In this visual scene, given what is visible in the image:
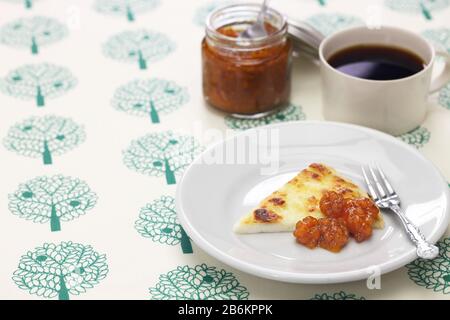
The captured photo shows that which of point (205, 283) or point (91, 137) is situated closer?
point (205, 283)

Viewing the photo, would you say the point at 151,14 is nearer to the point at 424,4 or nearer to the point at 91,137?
the point at 91,137

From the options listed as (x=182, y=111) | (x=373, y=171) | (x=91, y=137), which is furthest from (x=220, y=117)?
(x=373, y=171)

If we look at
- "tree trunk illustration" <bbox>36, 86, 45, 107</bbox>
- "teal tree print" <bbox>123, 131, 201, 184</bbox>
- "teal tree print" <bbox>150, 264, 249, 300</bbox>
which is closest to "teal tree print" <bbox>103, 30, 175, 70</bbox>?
"tree trunk illustration" <bbox>36, 86, 45, 107</bbox>

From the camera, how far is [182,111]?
1834mm

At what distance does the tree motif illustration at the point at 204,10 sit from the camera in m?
2.18

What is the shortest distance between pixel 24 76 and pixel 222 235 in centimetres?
84

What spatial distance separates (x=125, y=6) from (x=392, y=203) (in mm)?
1135

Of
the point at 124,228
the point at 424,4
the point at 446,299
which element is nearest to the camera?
the point at 446,299

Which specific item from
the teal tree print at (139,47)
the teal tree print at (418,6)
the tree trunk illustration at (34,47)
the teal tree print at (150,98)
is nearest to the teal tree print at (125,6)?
the teal tree print at (139,47)

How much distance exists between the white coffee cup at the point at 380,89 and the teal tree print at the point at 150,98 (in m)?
0.37

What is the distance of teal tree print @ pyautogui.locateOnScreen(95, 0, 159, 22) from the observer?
7.28 feet

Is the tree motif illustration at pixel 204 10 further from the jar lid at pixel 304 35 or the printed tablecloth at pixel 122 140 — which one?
the jar lid at pixel 304 35

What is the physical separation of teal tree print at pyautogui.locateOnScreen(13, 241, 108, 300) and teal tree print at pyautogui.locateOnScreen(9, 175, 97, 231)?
0.07m

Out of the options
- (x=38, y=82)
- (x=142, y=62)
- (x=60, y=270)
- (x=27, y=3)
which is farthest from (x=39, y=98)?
(x=60, y=270)
